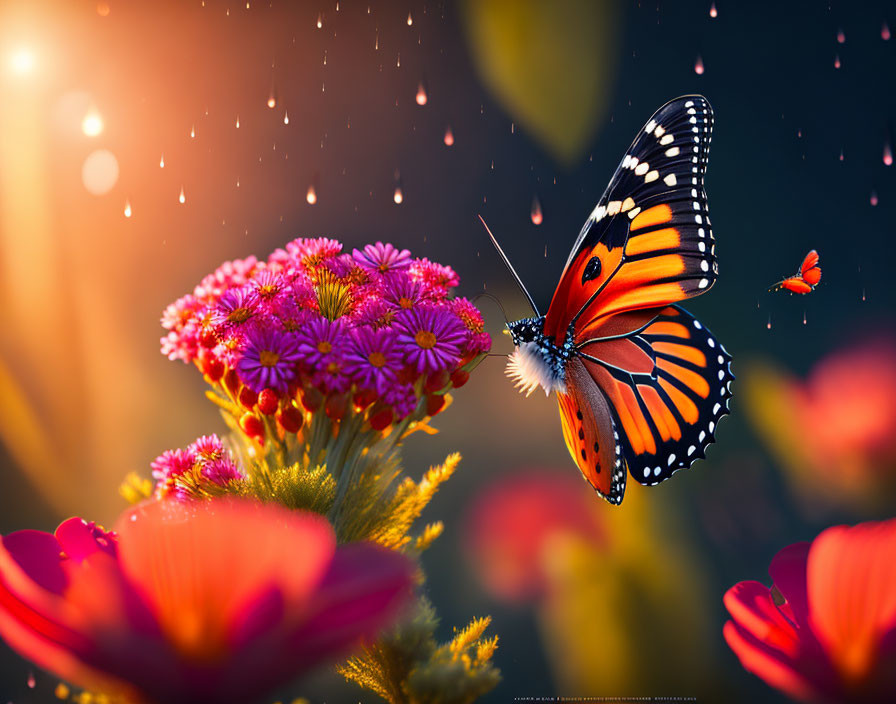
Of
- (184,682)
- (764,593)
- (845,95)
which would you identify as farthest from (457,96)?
(184,682)

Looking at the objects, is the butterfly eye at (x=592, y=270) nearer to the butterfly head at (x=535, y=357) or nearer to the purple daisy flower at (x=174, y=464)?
the butterfly head at (x=535, y=357)

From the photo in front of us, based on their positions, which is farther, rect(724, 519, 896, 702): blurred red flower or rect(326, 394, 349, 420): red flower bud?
rect(326, 394, 349, 420): red flower bud

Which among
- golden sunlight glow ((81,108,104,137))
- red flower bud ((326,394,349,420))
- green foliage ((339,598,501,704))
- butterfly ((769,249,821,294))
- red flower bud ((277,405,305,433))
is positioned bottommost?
green foliage ((339,598,501,704))

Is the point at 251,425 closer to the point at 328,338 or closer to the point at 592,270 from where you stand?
the point at 328,338

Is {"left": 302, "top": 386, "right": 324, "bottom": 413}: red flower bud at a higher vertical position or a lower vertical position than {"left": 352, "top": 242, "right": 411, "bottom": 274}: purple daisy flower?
lower

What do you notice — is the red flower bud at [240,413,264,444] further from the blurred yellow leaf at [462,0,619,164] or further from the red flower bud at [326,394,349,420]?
the blurred yellow leaf at [462,0,619,164]

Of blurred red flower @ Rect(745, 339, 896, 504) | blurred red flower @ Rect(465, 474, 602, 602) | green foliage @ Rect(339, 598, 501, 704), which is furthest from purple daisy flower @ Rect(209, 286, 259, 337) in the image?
blurred red flower @ Rect(745, 339, 896, 504)

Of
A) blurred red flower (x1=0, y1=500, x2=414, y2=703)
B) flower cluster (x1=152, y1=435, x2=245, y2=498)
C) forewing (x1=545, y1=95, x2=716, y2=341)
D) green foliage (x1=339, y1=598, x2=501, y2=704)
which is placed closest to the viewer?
blurred red flower (x1=0, y1=500, x2=414, y2=703)

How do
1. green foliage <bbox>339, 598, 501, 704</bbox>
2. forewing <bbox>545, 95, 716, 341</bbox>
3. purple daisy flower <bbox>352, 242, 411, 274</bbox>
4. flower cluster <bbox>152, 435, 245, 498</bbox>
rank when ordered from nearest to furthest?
green foliage <bbox>339, 598, 501, 704</bbox> < flower cluster <bbox>152, 435, 245, 498</bbox> < purple daisy flower <bbox>352, 242, 411, 274</bbox> < forewing <bbox>545, 95, 716, 341</bbox>
